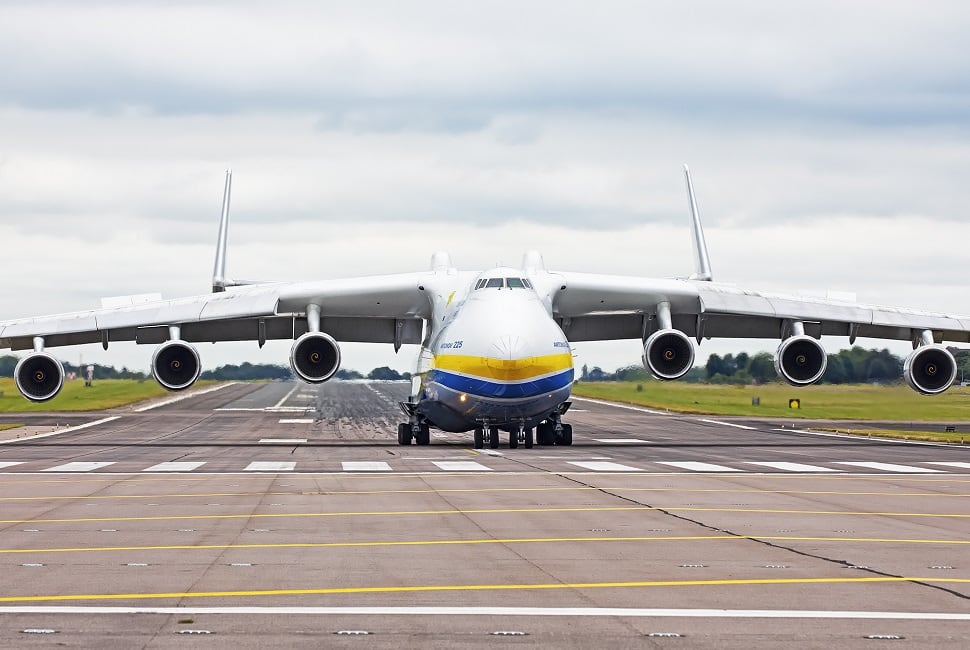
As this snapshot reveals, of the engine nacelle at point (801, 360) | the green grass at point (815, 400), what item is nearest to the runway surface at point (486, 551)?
the engine nacelle at point (801, 360)

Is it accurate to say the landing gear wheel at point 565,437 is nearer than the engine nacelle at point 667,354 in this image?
No

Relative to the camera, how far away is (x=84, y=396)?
204ft

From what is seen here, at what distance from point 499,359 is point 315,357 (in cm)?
614

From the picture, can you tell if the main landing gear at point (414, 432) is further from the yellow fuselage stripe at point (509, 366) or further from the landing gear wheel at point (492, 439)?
the yellow fuselage stripe at point (509, 366)

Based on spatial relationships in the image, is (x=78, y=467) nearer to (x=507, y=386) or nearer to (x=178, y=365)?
(x=178, y=365)

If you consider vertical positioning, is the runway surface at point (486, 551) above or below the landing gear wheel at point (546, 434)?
above

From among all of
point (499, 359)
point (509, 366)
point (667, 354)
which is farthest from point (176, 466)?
point (667, 354)

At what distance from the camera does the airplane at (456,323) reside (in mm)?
29781

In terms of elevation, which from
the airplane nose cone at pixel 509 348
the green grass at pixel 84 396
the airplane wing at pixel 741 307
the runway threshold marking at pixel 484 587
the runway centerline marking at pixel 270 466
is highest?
the airplane wing at pixel 741 307

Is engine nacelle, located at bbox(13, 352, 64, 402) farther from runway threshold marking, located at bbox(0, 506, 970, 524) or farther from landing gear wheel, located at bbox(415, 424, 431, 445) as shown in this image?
runway threshold marking, located at bbox(0, 506, 970, 524)

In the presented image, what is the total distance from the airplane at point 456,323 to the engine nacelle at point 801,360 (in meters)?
0.02

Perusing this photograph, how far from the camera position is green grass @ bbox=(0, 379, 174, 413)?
2259 inches

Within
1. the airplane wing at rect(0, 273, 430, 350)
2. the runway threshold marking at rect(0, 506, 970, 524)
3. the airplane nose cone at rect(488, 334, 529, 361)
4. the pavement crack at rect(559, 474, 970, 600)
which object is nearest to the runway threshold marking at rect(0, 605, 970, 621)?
the pavement crack at rect(559, 474, 970, 600)

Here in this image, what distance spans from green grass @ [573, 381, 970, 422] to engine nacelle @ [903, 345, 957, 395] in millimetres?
8707
